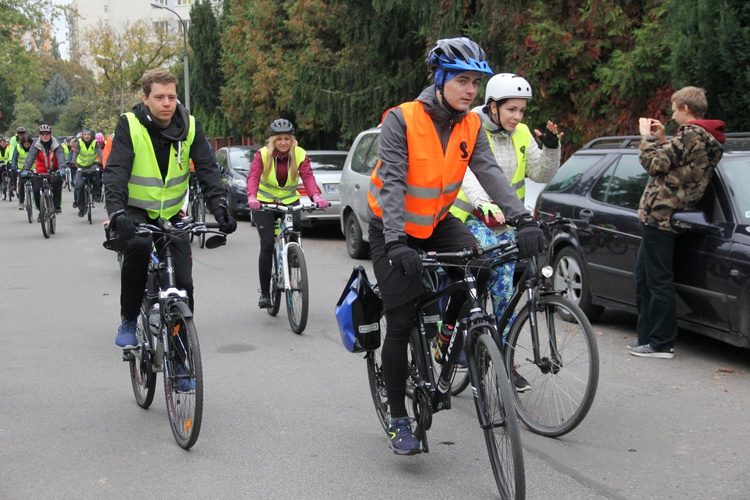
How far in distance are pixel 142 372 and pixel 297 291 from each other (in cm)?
272

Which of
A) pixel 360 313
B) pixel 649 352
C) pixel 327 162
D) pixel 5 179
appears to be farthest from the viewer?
pixel 5 179

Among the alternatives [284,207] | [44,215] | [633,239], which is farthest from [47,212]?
[633,239]

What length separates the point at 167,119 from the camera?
5.59 meters

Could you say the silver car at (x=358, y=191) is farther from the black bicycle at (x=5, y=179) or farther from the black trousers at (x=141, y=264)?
the black bicycle at (x=5, y=179)

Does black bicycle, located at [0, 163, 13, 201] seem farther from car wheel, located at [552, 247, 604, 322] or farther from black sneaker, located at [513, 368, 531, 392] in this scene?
black sneaker, located at [513, 368, 531, 392]

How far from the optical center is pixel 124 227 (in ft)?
16.4

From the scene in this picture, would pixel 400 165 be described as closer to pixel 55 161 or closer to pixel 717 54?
pixel 717 54

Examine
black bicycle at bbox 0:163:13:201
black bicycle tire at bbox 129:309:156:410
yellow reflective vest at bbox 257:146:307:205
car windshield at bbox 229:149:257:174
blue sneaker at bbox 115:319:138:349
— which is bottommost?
black bicycle at bbox 0:163:13:201

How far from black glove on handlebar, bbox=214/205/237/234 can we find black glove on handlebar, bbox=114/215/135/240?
0.51 m

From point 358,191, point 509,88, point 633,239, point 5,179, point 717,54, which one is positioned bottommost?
point 5,179

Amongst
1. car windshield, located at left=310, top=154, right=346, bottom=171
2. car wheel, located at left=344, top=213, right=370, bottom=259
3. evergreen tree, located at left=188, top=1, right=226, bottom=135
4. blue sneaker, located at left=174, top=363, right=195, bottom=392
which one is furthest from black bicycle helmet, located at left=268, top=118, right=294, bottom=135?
evergreen tree, located at left=188, top=1, right=226, bottom=135

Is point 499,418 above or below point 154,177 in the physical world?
below

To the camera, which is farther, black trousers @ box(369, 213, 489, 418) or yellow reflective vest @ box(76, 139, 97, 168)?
yellow reflective vest @ box(76, 139, 97, 168)

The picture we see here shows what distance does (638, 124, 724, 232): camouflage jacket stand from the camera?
6.79m
